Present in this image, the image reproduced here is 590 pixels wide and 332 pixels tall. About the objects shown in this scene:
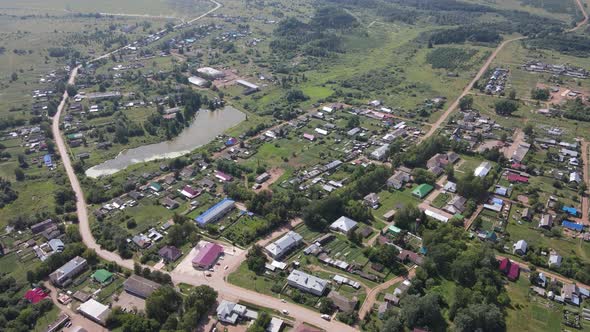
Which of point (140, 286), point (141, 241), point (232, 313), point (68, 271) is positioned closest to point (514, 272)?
point (232, 313)

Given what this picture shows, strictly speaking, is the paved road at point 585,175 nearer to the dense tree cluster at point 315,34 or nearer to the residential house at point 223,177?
the residential house at point 223,177

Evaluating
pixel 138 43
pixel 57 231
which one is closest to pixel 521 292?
pixel 57 231

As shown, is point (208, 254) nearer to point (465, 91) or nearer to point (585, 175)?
point (585, 175)

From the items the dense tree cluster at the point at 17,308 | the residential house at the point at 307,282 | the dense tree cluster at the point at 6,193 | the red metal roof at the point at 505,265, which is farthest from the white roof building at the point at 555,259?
the dense tree cluster at the point at 6,193

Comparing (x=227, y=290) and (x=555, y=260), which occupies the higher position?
(x=555, y=260)

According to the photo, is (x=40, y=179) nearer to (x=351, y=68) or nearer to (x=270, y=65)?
(x=270, y=65)
